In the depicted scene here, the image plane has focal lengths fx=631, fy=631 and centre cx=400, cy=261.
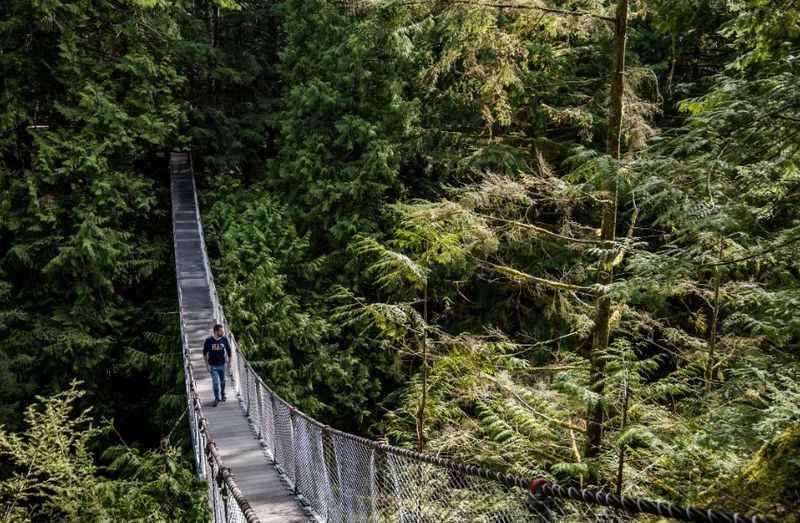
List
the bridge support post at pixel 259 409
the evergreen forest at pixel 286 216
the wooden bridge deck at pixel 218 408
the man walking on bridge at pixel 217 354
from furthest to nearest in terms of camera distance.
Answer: the man walking on bridge at pixel 217 354, the bridge support post at pixel 259 409, the evergreen forest at pixel 286 216, the wooden bridge deck at pixel 218 408

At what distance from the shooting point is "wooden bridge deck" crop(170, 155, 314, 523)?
6598mm

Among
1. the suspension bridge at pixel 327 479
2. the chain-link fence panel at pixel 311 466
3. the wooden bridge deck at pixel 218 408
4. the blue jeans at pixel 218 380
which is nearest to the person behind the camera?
the suspension bridge at pixel 327 479

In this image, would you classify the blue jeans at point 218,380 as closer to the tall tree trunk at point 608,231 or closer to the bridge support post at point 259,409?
the bridge support post at point 259,409

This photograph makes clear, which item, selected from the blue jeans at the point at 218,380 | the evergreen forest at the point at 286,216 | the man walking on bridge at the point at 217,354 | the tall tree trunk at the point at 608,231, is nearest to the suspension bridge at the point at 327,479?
Result: the blue jeans at the point at 218,380

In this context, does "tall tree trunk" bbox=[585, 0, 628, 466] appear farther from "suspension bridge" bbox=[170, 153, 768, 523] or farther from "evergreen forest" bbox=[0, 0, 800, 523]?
"suspension bridge" bbox=[170, 153, 768, 523]

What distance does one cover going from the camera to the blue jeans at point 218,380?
29.1 feet

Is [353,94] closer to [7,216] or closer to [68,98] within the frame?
[68,98]

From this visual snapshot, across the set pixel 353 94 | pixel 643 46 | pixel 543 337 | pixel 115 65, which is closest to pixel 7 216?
pixel 115 65

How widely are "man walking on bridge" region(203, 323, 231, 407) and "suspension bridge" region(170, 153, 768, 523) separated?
303 mm

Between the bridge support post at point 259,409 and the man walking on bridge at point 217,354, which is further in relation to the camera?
the man walking on bridge at point 217,354

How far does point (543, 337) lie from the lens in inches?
436

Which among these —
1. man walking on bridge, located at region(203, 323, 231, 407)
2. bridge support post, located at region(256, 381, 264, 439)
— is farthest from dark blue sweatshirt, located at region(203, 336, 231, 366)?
bridge support post, located at region(256, 381, 264, 439)

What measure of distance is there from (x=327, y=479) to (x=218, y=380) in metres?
4.07

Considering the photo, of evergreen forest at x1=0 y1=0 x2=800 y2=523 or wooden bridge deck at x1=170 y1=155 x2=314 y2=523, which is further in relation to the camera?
evergreen forest at x1=0 y1=0 x2=800 y2=523
